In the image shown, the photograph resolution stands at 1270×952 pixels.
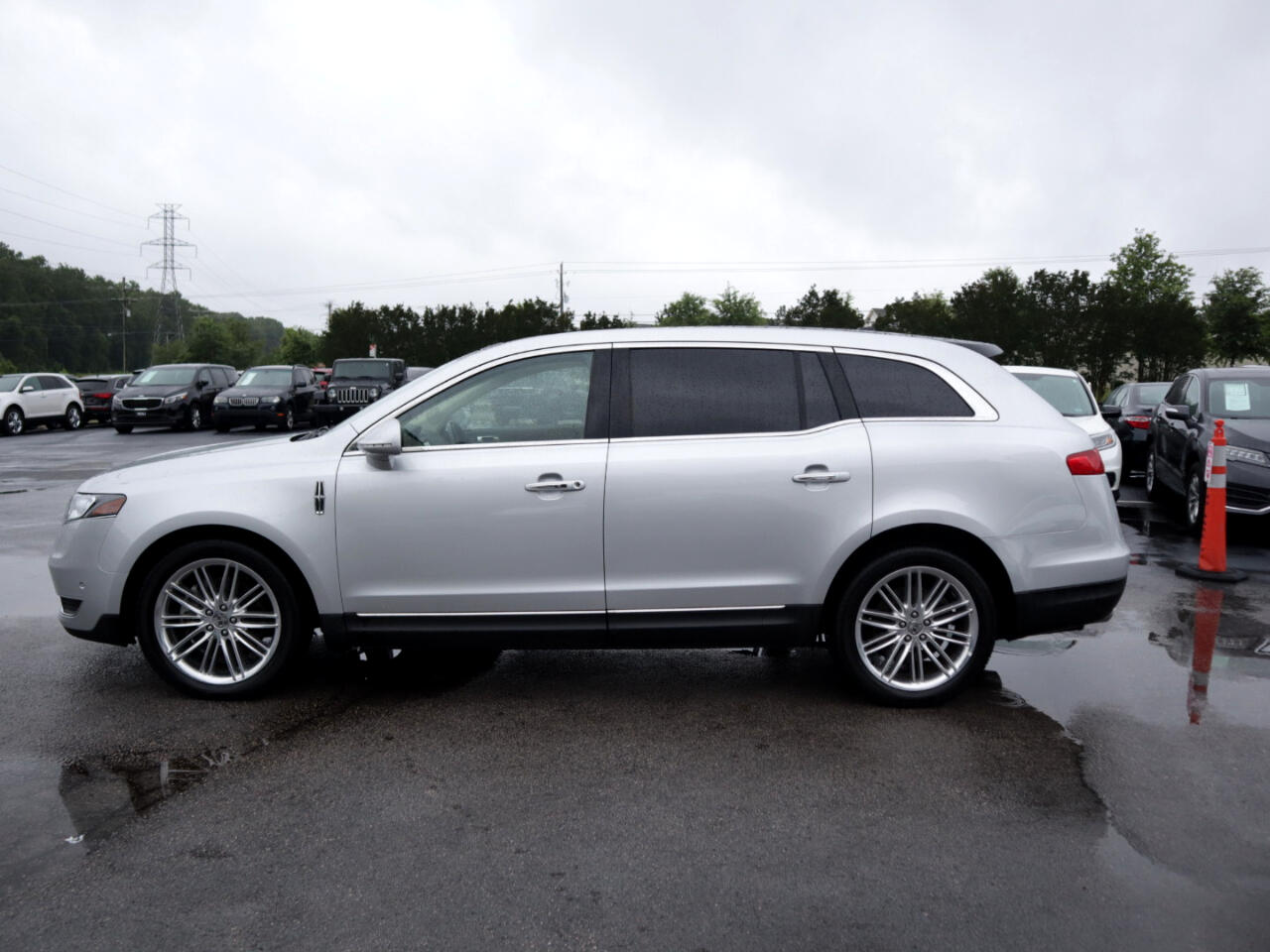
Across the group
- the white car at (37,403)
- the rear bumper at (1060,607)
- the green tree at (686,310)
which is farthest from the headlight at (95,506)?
the green tree at (686,310)

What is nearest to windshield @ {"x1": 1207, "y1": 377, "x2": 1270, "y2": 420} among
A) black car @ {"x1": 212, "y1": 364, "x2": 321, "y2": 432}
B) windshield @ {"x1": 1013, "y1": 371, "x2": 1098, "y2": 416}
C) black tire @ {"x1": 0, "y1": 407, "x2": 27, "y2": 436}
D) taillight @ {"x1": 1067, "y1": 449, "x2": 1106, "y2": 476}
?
windshield @ {"x1": 1013, "y1": 371, "x2": 1098, "y2": 416}

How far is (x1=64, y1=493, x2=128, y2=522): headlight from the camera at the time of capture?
196 inches

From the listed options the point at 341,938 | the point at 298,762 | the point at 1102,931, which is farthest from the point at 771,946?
the point at 298,762

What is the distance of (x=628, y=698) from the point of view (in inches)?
200

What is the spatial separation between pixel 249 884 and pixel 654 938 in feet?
4.24

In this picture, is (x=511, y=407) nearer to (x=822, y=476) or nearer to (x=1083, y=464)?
(x=822, y=476)

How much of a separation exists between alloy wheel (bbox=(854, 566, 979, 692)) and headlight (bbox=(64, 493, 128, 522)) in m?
3.61

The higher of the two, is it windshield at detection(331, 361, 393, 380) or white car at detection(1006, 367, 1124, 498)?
windshield at detection(331, 361, 393, 380)

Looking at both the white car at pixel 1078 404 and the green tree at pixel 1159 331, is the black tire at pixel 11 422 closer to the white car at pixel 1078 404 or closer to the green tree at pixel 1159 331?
the white car at pixel 1078 404

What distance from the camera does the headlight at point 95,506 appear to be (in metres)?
4.98

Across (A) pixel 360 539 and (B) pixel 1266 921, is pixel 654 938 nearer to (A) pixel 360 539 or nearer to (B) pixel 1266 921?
(B) pixel 1266 921

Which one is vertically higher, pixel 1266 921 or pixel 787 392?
pixel 787 392

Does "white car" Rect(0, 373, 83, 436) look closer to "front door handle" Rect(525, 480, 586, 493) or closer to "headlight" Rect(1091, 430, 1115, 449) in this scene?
"headlight" Rect(1091, 430, 1115, 449)

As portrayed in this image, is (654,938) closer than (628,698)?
Yes
